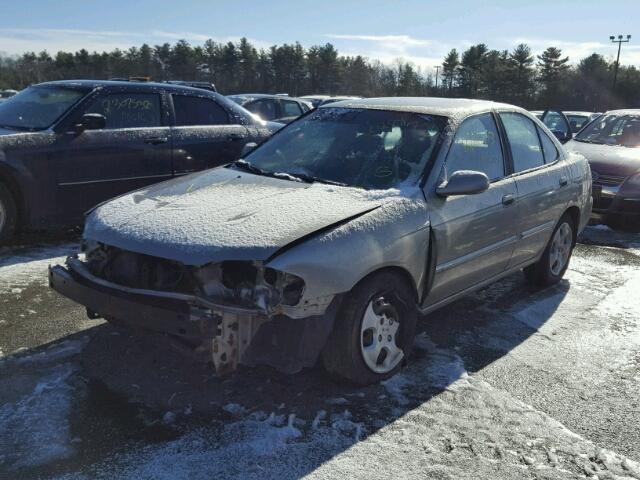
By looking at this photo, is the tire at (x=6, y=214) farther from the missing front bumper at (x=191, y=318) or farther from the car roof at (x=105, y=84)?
the missing front bumper at (x=191, y=318)

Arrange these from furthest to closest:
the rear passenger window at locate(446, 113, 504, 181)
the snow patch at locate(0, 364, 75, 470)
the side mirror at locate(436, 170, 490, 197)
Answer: the rear passenger window at locate(446, 113, 504, 181), the side mirror at locate(436, 170, 490, 197), the snow patch at locate(0, 364, 75, 470)

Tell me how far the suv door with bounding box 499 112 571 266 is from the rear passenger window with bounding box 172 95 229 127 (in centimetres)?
378

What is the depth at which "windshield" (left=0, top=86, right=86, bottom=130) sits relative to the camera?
19.9ft

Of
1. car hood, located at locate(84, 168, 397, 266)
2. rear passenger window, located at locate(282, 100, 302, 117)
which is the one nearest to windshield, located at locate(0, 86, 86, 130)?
car hood, located at locate(84, 168, 397, 266)

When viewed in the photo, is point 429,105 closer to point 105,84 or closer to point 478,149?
point 478,149

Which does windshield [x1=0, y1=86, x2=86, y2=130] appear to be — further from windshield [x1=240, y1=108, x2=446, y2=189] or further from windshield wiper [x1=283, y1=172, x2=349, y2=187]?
windshield wiper [x1=283, y1=172, x2=349, y2=187]

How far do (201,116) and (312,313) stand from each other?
4.81 metres

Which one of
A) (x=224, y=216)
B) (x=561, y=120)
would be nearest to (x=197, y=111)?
(x=224, y=216)

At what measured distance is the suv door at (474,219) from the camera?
12.3 feet

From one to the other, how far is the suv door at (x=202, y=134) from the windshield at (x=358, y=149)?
253 cm

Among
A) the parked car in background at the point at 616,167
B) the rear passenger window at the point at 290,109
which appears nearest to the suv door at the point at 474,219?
the parked car in background at the point at 616,167

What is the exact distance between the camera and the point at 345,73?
2936 inches

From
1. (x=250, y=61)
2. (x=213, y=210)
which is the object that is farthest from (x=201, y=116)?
(x=250, y=61)

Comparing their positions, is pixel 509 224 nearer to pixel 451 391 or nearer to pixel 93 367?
pixel 451 391
